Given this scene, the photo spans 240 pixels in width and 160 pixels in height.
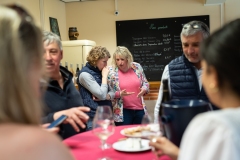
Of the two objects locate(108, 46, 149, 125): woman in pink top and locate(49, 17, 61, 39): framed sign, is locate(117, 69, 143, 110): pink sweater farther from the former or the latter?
locate(49, 17, 61, 39): framed sign

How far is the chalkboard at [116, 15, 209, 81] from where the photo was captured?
204 inches

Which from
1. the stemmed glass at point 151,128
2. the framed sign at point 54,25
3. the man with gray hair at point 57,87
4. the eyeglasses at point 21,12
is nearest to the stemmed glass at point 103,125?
the stemmed glass at point 151,128

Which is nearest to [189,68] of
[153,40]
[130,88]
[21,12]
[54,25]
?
[130,88]

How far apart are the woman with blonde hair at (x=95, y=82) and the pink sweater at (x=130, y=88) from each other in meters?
0.25

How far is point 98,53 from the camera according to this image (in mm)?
3123

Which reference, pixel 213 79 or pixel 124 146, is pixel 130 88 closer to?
pixel 124 146

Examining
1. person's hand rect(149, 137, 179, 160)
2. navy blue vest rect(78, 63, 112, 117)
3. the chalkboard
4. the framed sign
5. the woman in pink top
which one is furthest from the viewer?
the chalkboard

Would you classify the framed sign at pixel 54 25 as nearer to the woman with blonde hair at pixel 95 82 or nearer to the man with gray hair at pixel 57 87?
the woman with blonde hair at pixel 95 82

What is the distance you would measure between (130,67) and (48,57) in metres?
1.67

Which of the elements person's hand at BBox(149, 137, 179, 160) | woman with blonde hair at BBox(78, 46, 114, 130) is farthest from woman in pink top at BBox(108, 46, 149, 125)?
person's hand at BBox(149, 137, 179, 160)

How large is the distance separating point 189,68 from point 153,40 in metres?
3.26

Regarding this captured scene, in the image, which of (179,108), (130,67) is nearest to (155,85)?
(130,67)

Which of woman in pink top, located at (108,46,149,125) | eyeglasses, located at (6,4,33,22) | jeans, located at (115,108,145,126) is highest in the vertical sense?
eyeglasses, located at (6,4,33,22)

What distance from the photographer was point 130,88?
11.3ft
